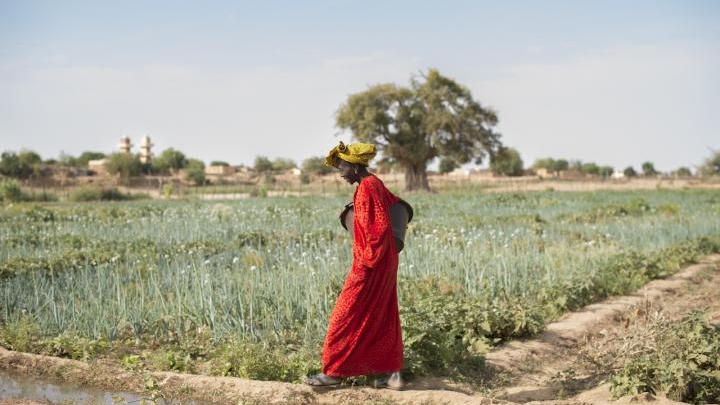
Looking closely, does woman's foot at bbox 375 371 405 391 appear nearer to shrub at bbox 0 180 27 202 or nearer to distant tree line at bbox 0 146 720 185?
shrub at bbox 0 180 27 202

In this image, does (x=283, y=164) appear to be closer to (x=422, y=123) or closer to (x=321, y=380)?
(x=422, y=123)

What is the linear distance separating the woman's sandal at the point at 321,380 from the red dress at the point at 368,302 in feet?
0.48

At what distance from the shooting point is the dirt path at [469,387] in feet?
17.4

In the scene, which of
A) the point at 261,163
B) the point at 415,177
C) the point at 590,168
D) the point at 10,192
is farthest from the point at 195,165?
the point at 590,168

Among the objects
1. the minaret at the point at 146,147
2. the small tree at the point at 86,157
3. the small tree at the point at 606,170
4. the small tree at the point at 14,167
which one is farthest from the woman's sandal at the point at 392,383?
the small tree at the point at 606,170

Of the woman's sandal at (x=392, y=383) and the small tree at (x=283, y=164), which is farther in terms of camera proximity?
the small tree at (x=283, y=164)

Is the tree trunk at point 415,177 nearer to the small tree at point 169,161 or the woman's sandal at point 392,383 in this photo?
the small tree at point 169,161

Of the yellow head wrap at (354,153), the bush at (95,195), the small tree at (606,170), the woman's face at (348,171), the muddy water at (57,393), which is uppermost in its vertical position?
the yellow head wrap at (354,153)

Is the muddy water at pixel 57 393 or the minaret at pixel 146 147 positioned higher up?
the minaret at pixel 146 147

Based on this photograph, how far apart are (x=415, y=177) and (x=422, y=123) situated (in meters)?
3.04

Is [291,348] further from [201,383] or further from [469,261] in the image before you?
[469,261]

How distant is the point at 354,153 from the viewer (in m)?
5.32

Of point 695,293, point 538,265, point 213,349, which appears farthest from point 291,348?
point 695,293

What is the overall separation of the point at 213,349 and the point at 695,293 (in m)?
6.67
